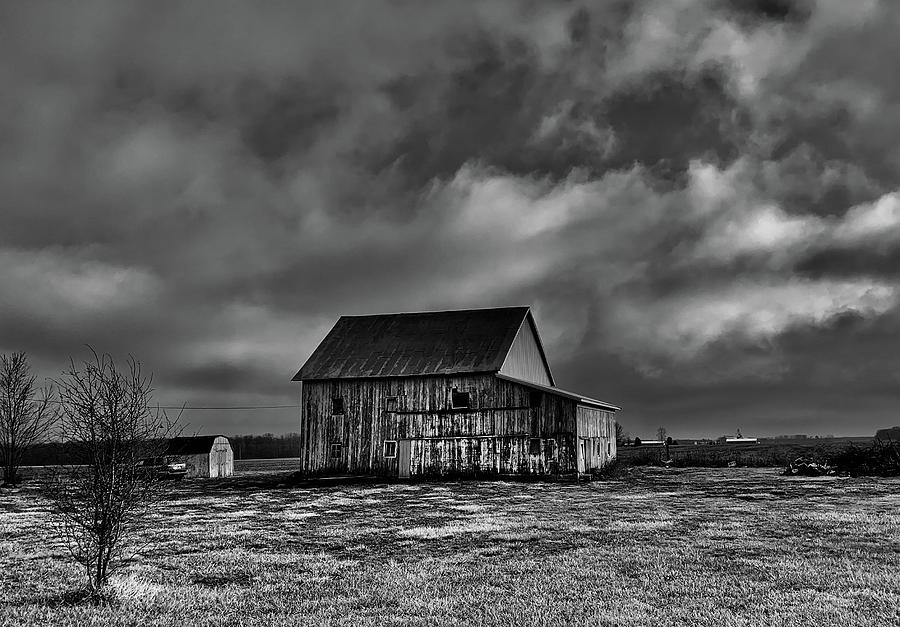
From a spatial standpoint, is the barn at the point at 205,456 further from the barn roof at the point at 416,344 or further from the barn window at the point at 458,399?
the barn window at the point at 458,399


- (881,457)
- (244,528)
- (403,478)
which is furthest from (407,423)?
(881,457)

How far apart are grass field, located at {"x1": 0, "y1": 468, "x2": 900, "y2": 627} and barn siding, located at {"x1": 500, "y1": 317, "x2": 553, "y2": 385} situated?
59.4 feet

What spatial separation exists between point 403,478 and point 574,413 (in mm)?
9440

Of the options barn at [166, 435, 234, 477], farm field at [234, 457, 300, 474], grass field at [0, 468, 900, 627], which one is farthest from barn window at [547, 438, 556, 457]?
farm field at [234, 457, 300, 474]

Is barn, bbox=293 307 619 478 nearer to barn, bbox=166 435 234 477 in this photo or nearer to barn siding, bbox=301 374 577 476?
barn siding, bbox=301 374 577 476

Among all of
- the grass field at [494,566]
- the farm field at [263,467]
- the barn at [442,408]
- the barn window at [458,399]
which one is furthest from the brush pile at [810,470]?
the farm field at [263,467]

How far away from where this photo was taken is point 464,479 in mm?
37719

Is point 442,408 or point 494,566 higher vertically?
point 442,408

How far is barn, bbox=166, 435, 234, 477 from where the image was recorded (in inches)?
1884

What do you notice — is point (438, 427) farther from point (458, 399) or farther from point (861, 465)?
point (861, 465)

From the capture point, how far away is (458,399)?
129ft

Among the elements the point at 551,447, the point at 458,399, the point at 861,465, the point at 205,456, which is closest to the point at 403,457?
the point at 458,399

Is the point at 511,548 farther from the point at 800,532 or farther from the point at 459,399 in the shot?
the point at 459,399

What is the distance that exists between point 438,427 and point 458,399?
5.96ft
